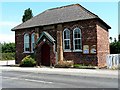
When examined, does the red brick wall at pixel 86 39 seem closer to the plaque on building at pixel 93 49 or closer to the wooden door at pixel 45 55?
the plaque on building at pixel 93 49

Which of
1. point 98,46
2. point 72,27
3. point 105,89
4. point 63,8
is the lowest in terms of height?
point 105,89

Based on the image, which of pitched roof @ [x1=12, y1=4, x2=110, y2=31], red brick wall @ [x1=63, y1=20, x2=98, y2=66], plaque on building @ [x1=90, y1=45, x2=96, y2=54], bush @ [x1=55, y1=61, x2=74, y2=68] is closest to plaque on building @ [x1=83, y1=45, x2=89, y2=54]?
red brick wall @ [x1=63, y1=20, x2=98, y2=66]

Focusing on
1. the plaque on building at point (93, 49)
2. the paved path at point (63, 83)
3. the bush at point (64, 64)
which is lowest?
the paved path at point (63, 83)

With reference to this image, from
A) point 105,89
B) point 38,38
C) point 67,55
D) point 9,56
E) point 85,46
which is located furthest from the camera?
point 9,56

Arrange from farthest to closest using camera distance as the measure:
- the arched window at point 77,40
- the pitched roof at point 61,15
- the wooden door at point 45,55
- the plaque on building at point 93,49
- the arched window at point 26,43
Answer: the arched window at point 26,43 < the wooden door at point 45,55 < the pitched roof at point 61,15 < the arched window at point 77,40 < the plaque on building at point 93,49

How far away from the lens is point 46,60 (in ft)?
90.4

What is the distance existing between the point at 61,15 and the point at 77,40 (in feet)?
15.6

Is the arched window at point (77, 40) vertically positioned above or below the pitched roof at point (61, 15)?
below

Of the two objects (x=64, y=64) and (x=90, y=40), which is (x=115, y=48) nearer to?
(x=90, y=40)

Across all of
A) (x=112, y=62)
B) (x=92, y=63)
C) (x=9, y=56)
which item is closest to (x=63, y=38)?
(x=92, y=63)

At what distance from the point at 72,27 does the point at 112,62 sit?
241 inches

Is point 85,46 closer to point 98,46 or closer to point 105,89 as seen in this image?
point 98,46

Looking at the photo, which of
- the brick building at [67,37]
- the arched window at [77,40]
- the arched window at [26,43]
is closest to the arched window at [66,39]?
the brick building at [67,37]

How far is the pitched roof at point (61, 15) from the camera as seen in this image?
1007 inches
